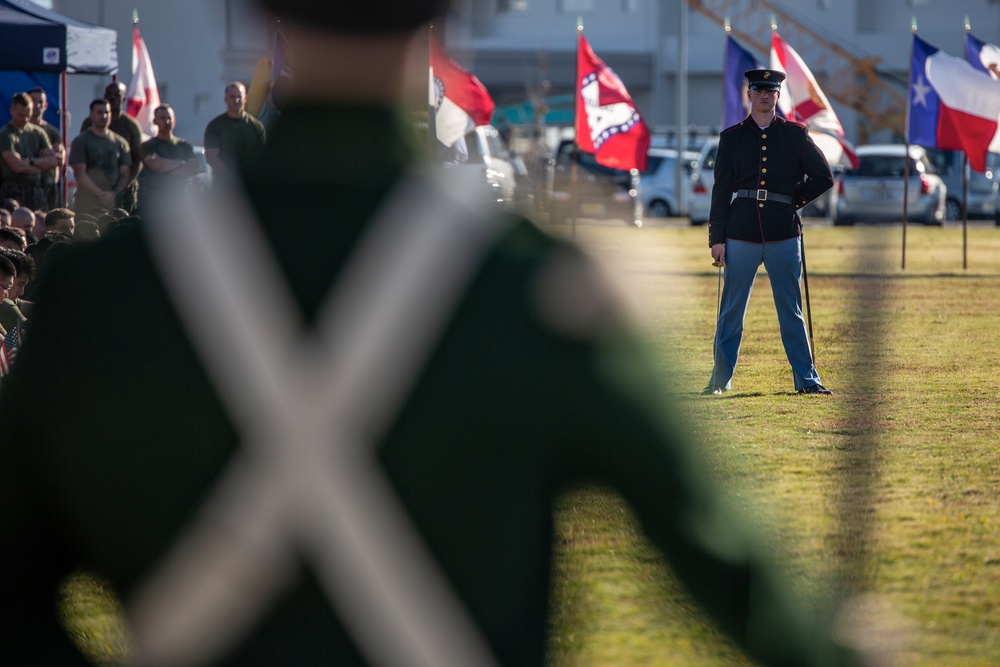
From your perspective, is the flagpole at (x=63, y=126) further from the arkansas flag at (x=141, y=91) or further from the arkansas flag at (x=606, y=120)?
the arkansas flag at (x=606, y=120)

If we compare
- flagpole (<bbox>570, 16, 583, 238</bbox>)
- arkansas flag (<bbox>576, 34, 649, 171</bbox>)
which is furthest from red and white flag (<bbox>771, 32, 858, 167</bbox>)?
arkansas flag (<bbox>576, 34, 649, 171</bbox>)

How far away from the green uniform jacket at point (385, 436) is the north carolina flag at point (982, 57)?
1754cm

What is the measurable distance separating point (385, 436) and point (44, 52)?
42.0 ft

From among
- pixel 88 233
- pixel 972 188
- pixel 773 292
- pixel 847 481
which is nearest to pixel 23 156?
pixel 773 292

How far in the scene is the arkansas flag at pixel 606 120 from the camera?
66.9ft

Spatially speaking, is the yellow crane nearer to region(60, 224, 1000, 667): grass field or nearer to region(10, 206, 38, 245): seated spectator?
region(60, 224, 1000, 667): grass field

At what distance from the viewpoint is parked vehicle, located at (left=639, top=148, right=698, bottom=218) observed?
32.4m

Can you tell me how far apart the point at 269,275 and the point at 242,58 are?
1.25 feet

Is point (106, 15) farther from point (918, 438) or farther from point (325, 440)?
point (325, 440)

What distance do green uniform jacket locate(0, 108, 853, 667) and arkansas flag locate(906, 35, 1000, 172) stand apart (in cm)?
1702

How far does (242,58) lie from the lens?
5.13 feet

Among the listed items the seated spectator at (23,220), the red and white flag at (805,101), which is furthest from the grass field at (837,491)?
the seated spectator at (23,220)

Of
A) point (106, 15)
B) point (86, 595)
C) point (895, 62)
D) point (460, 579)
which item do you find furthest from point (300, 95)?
point (895, 62)

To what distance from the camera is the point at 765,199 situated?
8.87 m
